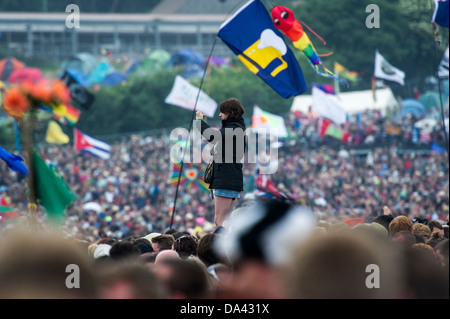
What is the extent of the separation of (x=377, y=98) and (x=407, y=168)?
9.88 m

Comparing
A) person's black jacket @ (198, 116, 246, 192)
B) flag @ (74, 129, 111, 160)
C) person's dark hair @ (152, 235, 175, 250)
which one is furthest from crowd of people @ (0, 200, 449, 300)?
flag @ (74, 129, 111, 160)

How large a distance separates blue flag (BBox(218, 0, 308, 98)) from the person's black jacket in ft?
7.74

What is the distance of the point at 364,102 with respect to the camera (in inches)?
1452

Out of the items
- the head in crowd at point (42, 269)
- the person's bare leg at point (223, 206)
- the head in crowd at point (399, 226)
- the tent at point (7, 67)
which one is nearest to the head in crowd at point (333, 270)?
the head in crowd at point (42, 269)

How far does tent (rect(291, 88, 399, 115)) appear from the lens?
3566cm

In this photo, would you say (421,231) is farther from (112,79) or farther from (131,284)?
(112,79)

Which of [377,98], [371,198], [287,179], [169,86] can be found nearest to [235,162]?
[371,198]

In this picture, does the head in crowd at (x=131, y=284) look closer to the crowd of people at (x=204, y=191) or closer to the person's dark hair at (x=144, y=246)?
the person's dark hair at (x=144, y=246)

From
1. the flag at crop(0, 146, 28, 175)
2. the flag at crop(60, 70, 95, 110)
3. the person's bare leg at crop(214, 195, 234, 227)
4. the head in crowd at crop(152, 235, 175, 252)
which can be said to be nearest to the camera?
the head in crowd at crop(152, 235, 175, 252)

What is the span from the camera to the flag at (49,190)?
4816mm

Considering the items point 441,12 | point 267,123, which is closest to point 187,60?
point 267,123

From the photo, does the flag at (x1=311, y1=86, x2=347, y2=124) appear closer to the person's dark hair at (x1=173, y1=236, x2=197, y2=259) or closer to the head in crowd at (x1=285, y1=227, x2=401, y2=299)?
the person's dark hair at (x1=173, y1=236, x2=197, y2=259)

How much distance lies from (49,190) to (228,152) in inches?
60.5
